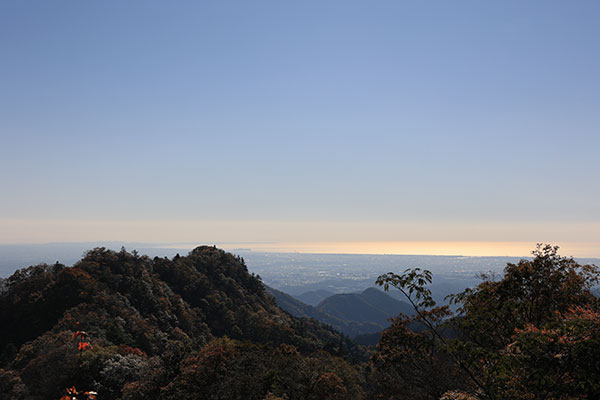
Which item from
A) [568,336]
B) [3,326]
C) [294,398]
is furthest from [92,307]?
[568,336]

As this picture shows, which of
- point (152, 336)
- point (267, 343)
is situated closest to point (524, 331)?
point (267, 343)

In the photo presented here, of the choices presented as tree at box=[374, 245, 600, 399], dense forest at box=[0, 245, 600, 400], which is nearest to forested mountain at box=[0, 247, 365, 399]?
dense forest at box=[0, 245, 600, 400]

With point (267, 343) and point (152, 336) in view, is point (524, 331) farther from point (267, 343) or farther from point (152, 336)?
point (152, 336)

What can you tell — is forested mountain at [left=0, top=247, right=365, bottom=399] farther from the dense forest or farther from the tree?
the tree

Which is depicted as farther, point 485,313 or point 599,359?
point 485,313

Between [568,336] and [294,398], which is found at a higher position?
[568,336]

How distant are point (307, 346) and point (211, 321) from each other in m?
24.2

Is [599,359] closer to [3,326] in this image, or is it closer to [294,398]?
[294,398]

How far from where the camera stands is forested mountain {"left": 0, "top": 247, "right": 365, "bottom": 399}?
29.1 metres

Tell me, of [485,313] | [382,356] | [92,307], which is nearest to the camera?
[485,313]

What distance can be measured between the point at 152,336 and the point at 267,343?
73.1ft

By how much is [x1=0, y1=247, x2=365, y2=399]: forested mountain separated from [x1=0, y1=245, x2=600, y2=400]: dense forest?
0.17 m

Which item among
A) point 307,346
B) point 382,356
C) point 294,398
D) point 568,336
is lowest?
point 307,346

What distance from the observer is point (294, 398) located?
27.4 meters
